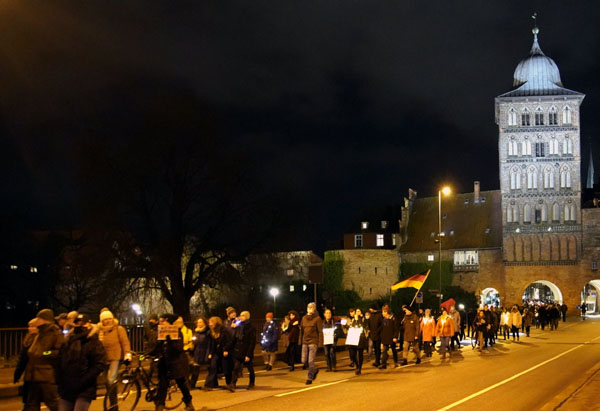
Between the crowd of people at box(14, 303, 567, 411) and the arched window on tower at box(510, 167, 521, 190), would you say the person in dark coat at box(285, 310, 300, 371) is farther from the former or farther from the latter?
the arched window on tower at box(510, 167, 521, 190)

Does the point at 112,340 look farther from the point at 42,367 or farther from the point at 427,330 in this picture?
the point at 427,330

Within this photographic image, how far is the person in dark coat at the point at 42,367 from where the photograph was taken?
10742 mm

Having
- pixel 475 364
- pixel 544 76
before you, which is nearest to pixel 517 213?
pixel 544 76

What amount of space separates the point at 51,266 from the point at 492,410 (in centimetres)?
5090

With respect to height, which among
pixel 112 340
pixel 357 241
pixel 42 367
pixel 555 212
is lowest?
pixel 42 367

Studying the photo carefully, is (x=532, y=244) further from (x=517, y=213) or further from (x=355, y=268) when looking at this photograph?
(x=355, y=268)

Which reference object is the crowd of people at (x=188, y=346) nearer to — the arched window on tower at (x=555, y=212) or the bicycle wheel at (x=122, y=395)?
the bicycle wheel at (x=122, y=395)

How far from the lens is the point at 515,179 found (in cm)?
7869

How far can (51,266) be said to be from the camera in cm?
5872

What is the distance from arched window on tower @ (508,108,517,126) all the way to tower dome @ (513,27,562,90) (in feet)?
11.0

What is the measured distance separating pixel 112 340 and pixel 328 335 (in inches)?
305

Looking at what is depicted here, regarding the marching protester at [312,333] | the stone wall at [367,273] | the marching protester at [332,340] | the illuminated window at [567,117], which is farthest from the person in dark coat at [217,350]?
the illuminated window at [567,117]

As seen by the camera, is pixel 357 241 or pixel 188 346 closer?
pixel 188 346

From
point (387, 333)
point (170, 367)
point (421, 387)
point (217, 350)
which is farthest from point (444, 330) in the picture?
point (170, 367)
